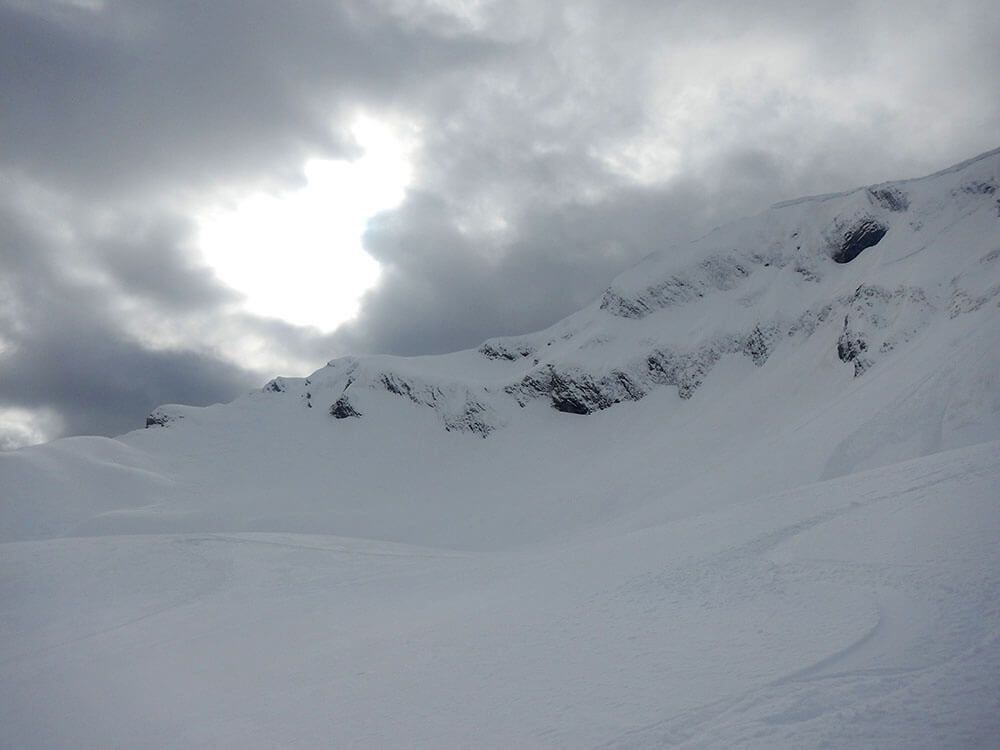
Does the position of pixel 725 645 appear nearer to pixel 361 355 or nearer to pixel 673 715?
pixel 673 715

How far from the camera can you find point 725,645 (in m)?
9.92

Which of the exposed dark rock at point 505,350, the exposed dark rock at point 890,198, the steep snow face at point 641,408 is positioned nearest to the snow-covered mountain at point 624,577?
the steep snow face at point 641,408

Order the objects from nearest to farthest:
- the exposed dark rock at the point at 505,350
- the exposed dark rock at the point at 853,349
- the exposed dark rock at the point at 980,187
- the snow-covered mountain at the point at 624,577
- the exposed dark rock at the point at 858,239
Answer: the snow-covered mountain at the point at 624,577
the exposed dark rock at the point at 853,349
the exposed dark rock at the point at 980,187
the exposed dark rock at the point at 858,239
the exposed dark rock at the point at 505,350

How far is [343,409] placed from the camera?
327ft

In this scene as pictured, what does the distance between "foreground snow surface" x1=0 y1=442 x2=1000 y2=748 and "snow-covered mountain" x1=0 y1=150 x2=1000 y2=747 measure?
0.07m

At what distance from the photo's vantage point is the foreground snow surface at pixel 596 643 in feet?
24.1

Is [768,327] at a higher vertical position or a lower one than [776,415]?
higher

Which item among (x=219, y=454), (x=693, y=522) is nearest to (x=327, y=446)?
(x=219, y=454)

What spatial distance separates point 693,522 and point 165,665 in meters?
16.5

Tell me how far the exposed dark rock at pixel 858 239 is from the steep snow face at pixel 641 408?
0.94 ft

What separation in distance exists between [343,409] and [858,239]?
8261 centimetres

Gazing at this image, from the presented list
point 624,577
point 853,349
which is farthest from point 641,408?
point 624,577

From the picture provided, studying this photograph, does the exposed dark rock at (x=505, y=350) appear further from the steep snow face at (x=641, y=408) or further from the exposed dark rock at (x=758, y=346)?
the exposed dark rock at (x=758, y=346)

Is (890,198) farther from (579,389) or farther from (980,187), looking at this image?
(579,389)
